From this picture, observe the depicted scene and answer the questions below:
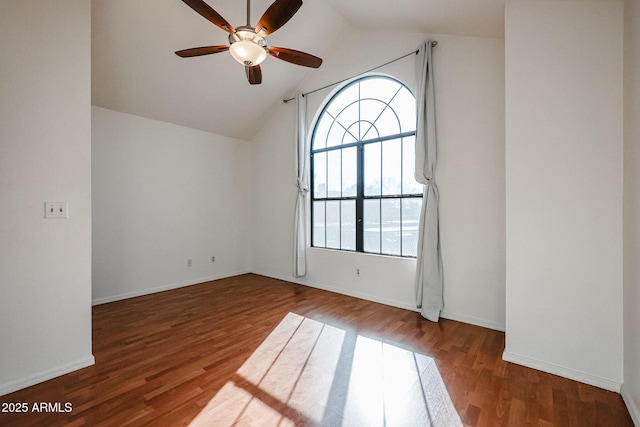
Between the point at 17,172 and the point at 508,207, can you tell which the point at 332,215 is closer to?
the point at 508,207

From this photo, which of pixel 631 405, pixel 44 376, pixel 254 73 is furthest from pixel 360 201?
pixel 44 376

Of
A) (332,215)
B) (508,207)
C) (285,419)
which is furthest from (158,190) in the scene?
(508,207)

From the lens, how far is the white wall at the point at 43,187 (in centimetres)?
188

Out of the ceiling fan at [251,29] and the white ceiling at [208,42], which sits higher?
the white ceiling at [208,42]

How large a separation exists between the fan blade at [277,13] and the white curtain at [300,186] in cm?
219

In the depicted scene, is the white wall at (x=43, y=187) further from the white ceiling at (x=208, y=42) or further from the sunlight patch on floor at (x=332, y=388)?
the sunlight patch on floor at (x=332, y=388)

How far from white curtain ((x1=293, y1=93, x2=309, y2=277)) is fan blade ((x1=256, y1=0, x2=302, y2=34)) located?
2.19 meters

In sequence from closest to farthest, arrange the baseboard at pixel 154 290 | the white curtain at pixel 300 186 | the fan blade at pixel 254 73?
1. the fan blade at pixel 254 73
2. the baseboard at pixel 154 290
3. the white curtain at pixel 300 186

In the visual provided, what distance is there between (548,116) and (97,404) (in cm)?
369

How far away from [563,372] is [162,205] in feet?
16.3

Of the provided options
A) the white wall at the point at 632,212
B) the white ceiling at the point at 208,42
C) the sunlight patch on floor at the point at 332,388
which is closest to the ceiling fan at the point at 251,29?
the white ceiling at the point at 208,42

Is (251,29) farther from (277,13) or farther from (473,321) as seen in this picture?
(473,321)

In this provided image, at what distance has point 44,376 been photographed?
1.99 meters

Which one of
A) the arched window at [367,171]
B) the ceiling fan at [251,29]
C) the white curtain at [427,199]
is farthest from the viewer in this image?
the arched window at [367,171]
